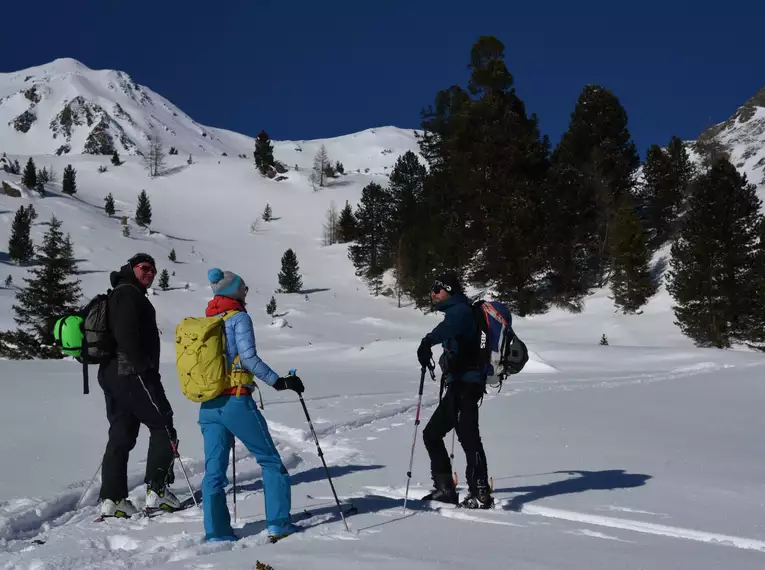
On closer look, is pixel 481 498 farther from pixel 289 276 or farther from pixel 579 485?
pixel 289 276

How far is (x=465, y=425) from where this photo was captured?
511cm

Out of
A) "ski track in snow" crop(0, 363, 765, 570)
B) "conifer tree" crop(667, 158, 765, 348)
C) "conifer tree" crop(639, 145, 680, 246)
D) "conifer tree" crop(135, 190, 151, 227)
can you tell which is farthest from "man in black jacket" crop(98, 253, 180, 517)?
"conifer tree" crop(135, 190, 151, 227)

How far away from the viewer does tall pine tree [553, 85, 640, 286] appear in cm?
3797

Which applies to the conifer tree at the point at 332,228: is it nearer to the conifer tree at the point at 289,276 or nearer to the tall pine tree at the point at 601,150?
the conifer tree at the point at 289,276

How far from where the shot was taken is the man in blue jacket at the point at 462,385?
16.5ft

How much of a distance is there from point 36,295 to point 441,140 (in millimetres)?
26938

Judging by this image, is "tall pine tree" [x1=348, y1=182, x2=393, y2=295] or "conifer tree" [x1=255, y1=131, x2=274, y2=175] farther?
"conifer tree" [x1=255, y1=131, x2=274, y2=175]

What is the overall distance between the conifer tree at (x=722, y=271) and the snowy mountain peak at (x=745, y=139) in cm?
2142

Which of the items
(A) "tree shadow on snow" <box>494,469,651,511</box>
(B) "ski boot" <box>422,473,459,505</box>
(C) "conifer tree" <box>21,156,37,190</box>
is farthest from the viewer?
(C) "conifer tree" <box>21,156,37,190</box>

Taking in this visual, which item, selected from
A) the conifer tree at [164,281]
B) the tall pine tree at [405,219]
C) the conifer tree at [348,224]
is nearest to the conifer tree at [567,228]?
the tall pine tree at [405,219]

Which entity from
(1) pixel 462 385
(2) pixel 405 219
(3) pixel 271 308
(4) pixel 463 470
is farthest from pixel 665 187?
(1) pixel 462 385

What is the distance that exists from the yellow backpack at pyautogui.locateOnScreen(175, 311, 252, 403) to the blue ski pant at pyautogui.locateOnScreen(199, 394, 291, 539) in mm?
121

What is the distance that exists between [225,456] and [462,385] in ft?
6.22

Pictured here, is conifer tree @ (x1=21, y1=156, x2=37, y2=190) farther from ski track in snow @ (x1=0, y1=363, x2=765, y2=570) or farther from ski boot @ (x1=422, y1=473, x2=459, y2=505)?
ski boot @ (x1=422, y1=473, x2=459, y2=505)
